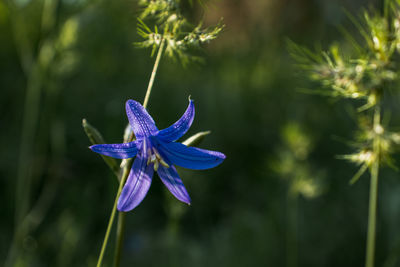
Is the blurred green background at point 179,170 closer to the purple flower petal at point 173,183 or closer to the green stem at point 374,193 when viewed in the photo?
the green stem at point 374,193

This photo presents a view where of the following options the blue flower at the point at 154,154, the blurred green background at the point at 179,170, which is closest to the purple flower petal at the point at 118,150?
the blue flower at the point at 154,154

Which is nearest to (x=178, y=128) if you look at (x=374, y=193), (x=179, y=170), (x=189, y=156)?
(x=189, y=156)

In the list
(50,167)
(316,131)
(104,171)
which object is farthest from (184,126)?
(316,131)

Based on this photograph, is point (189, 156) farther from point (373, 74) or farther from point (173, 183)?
point (373, 74)

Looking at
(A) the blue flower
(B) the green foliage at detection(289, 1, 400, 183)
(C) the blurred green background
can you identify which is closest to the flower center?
(A) the blue flower

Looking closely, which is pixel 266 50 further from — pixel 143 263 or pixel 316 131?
pixel 143 263

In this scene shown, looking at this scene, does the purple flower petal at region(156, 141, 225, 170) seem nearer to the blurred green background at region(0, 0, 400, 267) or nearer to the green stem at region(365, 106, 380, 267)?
the green stem at region(365, 106, 380, 267)
